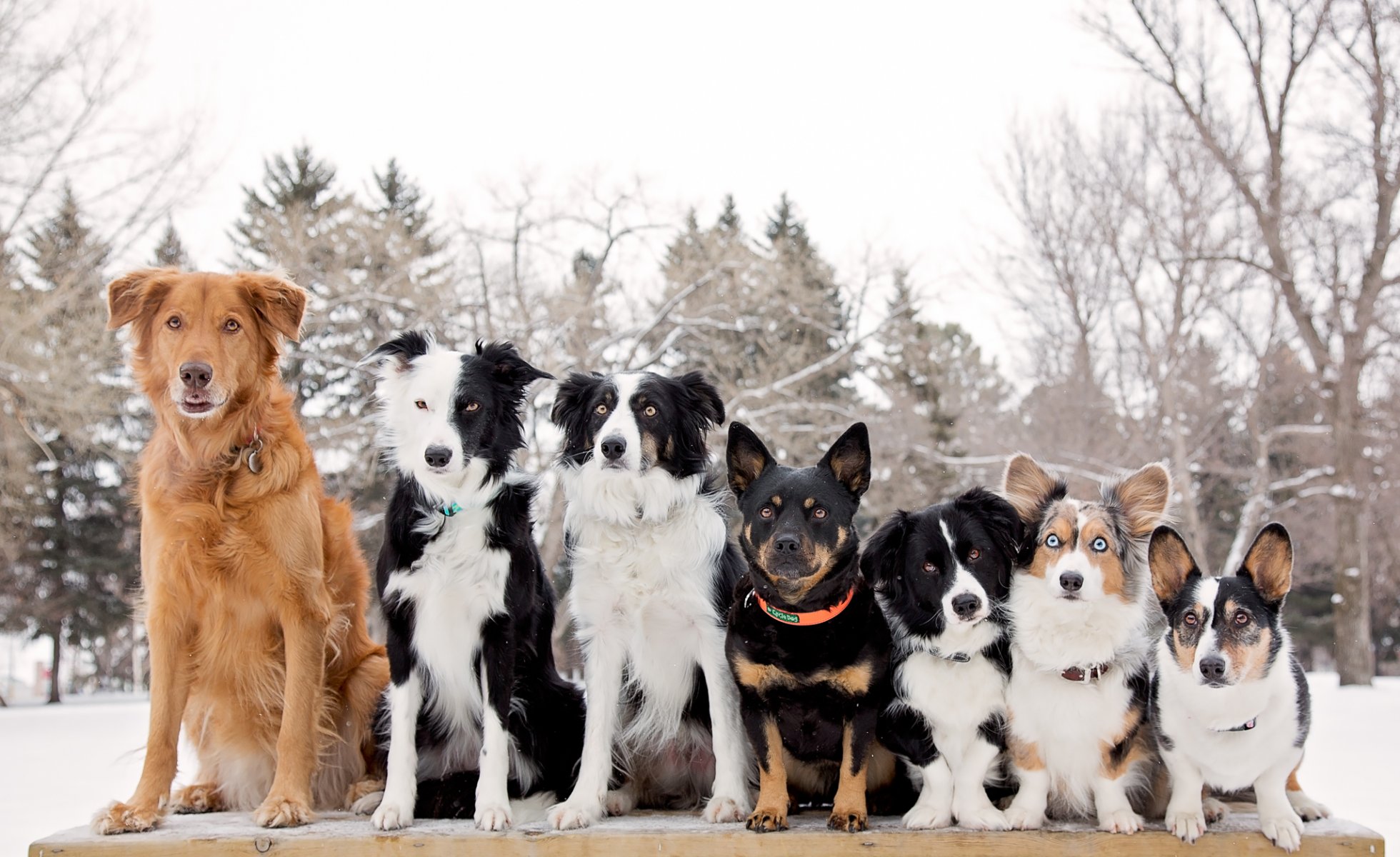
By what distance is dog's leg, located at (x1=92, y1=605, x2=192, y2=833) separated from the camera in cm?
342

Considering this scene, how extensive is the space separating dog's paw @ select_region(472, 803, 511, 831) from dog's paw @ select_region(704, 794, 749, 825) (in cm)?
67

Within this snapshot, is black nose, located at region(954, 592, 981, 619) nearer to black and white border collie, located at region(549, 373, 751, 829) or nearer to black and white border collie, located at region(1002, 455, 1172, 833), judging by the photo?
black and white border collie, located at region(1002, 455, 1172, 833)

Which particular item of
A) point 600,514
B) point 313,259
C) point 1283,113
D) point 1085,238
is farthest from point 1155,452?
point 600,514

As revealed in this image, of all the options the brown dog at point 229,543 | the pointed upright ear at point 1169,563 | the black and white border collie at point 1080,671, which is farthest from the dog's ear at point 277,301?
the pointed upright ear at point 1169,563

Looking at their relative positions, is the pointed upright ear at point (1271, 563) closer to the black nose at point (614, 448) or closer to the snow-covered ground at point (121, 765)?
the black nose at point (614, 448)

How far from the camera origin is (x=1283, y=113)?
63.7 ft

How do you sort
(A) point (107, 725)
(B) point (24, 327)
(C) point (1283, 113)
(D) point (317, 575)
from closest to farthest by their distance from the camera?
(D) point (317, 575), (B) point (24, 327), (A) point (107, 725), (C) point (1283, 113)

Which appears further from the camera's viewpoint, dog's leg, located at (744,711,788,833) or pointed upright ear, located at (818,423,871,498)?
pointed upright ear, located at (818,423,871,498)

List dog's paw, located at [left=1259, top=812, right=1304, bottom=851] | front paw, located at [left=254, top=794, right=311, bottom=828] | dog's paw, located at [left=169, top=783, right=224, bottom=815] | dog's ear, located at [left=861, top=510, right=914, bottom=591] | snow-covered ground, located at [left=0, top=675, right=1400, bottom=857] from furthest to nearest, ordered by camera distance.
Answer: snow-covered ground, located at [left=0, top=675, right=1400, bottom=857] < dog's paw, located at [left=169, top=783, right=224, bottom=815] < dog's ear, located at [left=861, top=510, right=914, bottom=591] < front paw, located at [left=254, top=794, right=311, bottom=828] < dog's paw, located at [left=1259, top=812, right=1304, bottom=851]

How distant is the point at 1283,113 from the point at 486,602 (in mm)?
21122

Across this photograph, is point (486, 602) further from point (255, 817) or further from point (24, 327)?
point (24, 327)

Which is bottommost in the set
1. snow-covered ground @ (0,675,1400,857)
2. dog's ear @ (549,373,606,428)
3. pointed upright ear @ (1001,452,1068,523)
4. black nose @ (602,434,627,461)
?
snow-covered ground @ (0,675,1400,857)

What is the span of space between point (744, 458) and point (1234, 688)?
1.72 meters

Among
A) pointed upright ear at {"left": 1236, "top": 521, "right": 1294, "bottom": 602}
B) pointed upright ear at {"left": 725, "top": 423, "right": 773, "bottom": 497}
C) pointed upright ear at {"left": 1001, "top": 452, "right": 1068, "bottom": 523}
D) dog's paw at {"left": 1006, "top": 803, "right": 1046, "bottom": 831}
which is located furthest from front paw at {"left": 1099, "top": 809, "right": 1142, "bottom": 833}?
pointed upright ear at {"left": 725, "top": 423, "right": 773, "bottom": 497}
